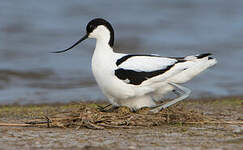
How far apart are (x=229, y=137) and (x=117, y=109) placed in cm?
154

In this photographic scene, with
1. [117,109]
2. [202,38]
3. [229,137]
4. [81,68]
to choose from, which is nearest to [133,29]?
[202,38]

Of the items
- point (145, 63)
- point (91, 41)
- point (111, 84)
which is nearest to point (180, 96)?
point (145, 63)

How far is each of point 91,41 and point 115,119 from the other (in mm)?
7770

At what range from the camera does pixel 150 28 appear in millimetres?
14906

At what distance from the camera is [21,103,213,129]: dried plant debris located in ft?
20.5

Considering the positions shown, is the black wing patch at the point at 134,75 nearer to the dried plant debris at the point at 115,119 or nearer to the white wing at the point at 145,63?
the white wing at the point at 145,63

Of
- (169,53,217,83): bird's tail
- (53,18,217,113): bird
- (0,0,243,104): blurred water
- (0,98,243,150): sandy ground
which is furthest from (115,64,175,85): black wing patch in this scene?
(0,0,243,104): blurred water

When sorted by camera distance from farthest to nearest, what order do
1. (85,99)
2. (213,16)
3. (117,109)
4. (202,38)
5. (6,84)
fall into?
(213,16) < (202,38) < (6,84) < (85,99) < (117,109)

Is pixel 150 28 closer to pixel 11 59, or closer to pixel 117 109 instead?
pixel 11 59

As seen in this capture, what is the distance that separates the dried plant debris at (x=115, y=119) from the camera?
626 centimetres

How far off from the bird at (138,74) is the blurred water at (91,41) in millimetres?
3049

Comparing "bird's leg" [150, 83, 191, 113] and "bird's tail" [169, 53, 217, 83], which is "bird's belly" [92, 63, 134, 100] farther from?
"bird's tail" [169, 53, 217, 83]

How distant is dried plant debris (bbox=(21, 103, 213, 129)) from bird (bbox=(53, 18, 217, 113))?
21 cm

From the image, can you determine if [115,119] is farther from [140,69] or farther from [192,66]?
[192,66]
